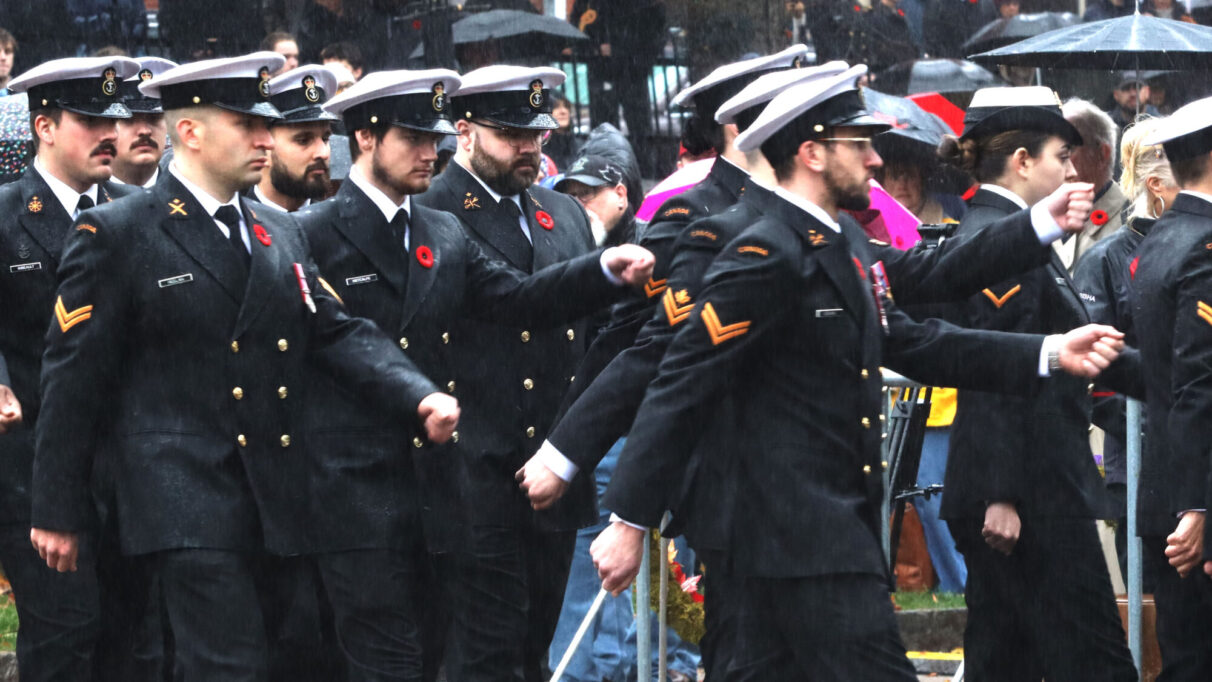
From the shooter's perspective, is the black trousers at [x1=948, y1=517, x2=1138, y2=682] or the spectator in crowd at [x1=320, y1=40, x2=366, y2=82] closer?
the black trousers at [x1=948, y1=517, x2=1138, y2=682]

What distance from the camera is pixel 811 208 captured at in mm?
5176

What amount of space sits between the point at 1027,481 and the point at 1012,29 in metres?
9.10

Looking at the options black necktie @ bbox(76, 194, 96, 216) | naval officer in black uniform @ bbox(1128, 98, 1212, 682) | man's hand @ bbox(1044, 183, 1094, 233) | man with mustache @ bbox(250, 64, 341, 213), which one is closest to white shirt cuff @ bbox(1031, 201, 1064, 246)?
man's hand @ bbox(1044, 183, 1094, 233)

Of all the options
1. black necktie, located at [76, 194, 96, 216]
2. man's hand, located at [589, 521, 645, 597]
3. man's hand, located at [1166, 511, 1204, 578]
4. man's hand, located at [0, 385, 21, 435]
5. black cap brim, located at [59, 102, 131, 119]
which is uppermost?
black cap brim, located at [59, 102, 131, 119]

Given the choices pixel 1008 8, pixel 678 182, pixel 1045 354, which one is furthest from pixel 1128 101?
pixel 1045 354

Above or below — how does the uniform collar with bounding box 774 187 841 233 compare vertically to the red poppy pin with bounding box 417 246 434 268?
above

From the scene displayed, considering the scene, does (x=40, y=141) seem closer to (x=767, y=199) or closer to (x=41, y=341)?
(x=41, y=341)

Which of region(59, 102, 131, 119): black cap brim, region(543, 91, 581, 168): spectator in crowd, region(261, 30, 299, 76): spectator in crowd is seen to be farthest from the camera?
region(543, 91, 581, 168): spectator in crowd

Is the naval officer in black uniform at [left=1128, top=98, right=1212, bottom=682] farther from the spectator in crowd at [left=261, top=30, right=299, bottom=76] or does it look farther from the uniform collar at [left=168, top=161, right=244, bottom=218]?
the spectator in crowd at [left=261, top=30, right=299, bottom=76]

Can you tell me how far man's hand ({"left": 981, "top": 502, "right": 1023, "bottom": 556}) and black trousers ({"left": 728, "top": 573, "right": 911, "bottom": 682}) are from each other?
3.68 feet

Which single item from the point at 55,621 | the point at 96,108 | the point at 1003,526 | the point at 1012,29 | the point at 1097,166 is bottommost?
A: the point at 55,621

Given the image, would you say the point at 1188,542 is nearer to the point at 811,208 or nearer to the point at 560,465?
the point at 811,208

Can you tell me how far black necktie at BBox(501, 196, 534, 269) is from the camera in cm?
705

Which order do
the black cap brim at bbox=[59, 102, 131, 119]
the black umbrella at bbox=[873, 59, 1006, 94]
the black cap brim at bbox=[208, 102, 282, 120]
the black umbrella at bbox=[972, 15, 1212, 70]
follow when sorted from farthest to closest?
the black umbrella at bbox=[873, 59, 1006, 94] < the black umbrella at bbox=[972, 15, 1212, 70] < the black cap brim at bbox=[59, 102, 131, 119] < the black cap brim at bbox=[208, 102, 282, 120]
